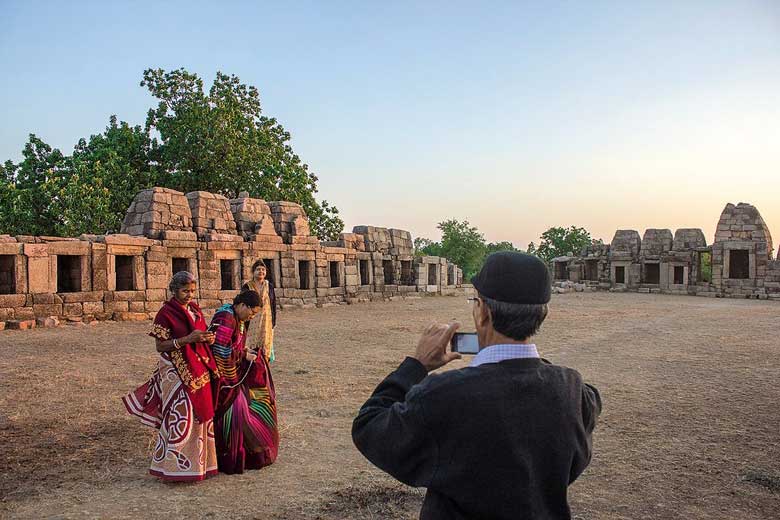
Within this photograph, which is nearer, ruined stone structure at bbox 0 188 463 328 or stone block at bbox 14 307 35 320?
stone block at bbox 14 307 35 320

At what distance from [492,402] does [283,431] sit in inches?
191

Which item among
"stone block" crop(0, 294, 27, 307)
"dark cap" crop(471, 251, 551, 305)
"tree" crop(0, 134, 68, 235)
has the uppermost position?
"tree" crop(0, 134, 68, 235)

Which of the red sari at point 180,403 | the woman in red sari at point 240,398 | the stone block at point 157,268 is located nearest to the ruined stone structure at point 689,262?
the stone block at point 157,268

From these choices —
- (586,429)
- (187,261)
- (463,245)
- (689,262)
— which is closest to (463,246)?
(463,245)

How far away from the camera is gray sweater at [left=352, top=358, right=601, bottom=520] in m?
1.73

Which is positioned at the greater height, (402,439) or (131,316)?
(402,439)

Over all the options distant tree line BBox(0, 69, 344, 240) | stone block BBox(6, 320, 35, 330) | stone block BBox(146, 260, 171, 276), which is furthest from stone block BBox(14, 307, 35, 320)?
distant tree line BBox(0, 69, 344, 240)

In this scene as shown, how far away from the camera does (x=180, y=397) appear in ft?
15.1

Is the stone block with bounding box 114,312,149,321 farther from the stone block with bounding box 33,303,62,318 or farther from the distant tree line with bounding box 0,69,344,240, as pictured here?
the distant tree line with bounding box 0,69,344,240

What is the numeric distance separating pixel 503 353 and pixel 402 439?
1.31 ft

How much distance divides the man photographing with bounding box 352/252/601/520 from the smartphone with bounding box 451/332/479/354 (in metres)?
0.04

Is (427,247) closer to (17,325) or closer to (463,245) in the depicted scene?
(463,245)

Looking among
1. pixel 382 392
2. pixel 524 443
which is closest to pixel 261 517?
pixel 382 392

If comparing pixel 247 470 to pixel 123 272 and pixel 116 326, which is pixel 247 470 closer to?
pixel 116 326
